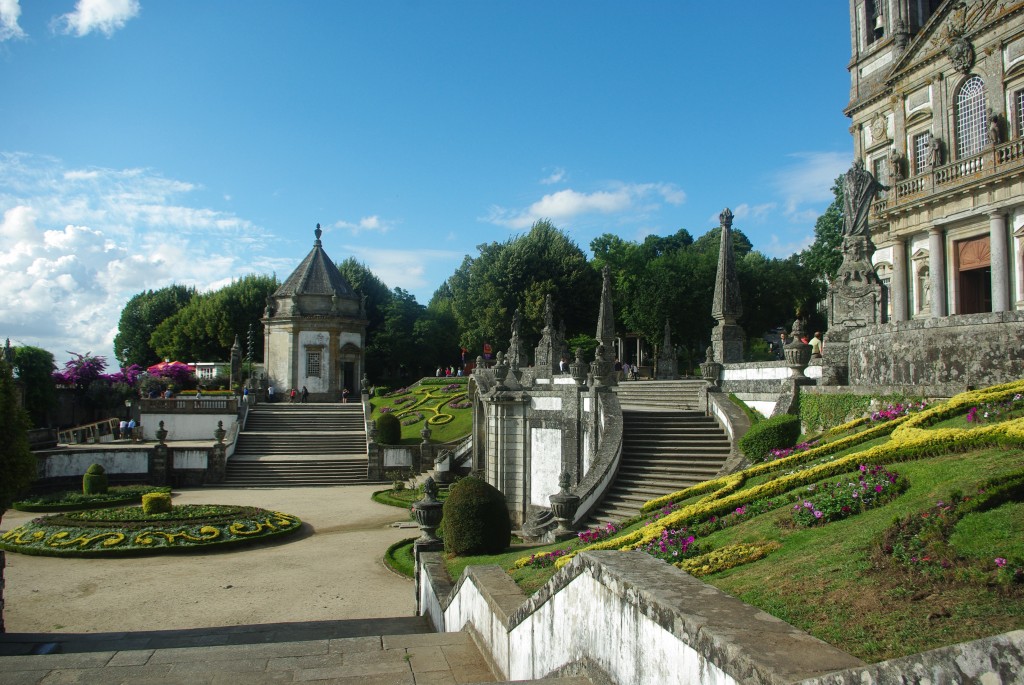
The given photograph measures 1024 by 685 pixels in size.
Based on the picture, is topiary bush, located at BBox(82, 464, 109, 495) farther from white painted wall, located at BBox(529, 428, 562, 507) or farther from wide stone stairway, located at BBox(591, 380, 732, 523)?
wide stone stairway, located at BBox(591, 380, 732, 523)

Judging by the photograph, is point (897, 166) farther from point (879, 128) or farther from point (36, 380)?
point (36, 380)

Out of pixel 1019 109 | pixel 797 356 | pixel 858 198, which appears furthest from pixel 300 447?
pixel 1019 109

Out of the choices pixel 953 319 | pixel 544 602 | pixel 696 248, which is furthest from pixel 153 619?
pixel 696 248

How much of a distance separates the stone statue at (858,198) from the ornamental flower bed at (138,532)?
1680 cm

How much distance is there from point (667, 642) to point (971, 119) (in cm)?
2844

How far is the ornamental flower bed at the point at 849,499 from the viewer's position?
300 inches

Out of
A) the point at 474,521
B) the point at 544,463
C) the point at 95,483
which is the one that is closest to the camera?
the point at 474,521

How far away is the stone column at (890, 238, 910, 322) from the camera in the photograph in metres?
28.0

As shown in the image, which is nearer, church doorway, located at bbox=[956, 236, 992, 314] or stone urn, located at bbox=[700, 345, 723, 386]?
stone urn, located at bbox=[700, 345, 723, 386]

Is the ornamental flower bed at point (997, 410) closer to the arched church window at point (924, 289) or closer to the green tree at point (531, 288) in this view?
the arched church window at point (924, 289)

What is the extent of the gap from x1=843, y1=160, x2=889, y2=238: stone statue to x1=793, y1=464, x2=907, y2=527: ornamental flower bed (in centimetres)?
Answer: 1001

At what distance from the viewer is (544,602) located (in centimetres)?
578

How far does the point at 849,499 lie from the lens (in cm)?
781

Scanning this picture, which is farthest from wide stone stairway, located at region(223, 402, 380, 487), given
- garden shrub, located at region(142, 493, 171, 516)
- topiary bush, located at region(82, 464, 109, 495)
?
garden shrub, located at region(142, 493, 171, 516)
